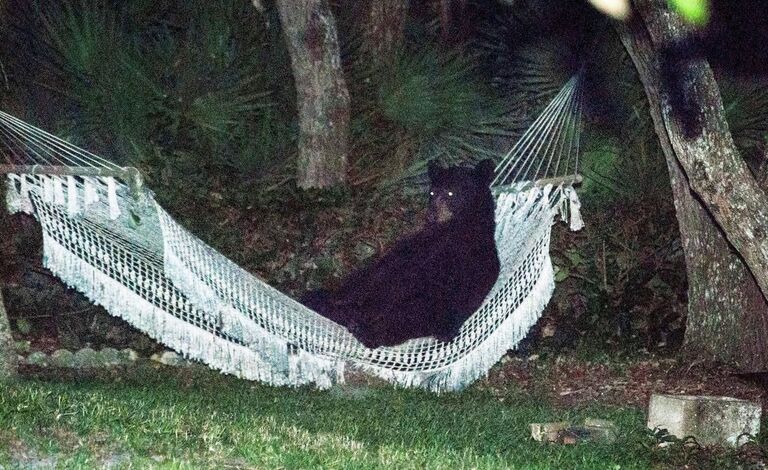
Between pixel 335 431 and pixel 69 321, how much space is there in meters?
2.92

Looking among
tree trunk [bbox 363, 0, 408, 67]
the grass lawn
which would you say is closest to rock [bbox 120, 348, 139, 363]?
the grass lawn

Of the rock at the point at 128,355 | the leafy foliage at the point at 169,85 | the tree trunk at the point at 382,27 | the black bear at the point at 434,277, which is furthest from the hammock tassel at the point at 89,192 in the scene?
the tree trunk at the point at 382,27

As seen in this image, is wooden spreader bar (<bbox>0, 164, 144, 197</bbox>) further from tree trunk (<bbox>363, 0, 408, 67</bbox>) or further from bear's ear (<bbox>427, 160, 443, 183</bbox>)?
tree trunk (<bbox>363, 0, 408, 67</bbox>)

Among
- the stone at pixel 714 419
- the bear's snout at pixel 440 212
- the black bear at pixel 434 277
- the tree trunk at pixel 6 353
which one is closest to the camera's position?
the stone at pixel 714 419

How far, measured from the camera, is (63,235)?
505 cm

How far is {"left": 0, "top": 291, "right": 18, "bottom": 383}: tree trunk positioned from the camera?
486cm

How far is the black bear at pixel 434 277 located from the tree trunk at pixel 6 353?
4.46ft

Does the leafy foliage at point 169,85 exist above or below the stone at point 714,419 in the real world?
above

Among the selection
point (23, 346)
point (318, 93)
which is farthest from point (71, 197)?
point (318, 93)

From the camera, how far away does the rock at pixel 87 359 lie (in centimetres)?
612

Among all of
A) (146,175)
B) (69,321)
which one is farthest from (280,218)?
(69,321)

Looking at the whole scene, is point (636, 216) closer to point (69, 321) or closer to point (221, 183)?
point (221, 183)

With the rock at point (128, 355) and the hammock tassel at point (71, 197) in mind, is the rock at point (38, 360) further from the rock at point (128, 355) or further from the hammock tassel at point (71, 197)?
the hammock tassel at point (71, 197)

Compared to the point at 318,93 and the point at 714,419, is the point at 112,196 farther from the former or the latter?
the point at 714,419
